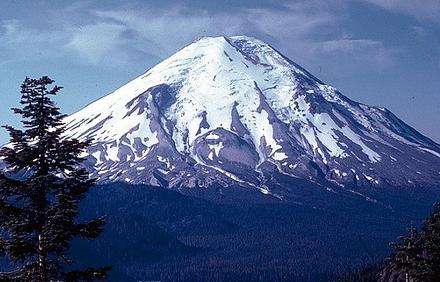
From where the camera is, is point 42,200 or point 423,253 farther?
point 423,253

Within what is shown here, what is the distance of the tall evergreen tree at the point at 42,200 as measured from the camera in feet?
57.5

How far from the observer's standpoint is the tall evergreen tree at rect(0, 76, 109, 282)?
17.5 meters

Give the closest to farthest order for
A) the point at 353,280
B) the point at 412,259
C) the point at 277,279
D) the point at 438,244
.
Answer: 1. the point at 438,244
2. the point at 412,259
3. the point at 353,280
4. the point at 277,279

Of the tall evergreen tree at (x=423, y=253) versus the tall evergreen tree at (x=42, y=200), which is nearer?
the tall evergreen tree at (x=42, y=200)

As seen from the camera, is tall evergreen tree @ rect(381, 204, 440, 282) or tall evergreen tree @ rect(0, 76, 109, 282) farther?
tall evergreen tree @ rect(381, 204, 440, 282)

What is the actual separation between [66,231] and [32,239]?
2.77ft

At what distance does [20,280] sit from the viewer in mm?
17438

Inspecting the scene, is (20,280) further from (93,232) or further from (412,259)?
(412,259)

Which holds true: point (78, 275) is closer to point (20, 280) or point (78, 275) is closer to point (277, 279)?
point (20, 280)

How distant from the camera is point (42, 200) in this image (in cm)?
1809

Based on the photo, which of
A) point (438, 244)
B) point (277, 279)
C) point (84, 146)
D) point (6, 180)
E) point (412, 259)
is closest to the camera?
point (6, 180)

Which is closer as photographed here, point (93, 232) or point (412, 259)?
point (93, 232)

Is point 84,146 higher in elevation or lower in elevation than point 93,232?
higher

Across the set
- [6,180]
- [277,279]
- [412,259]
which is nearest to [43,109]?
[6,180]
